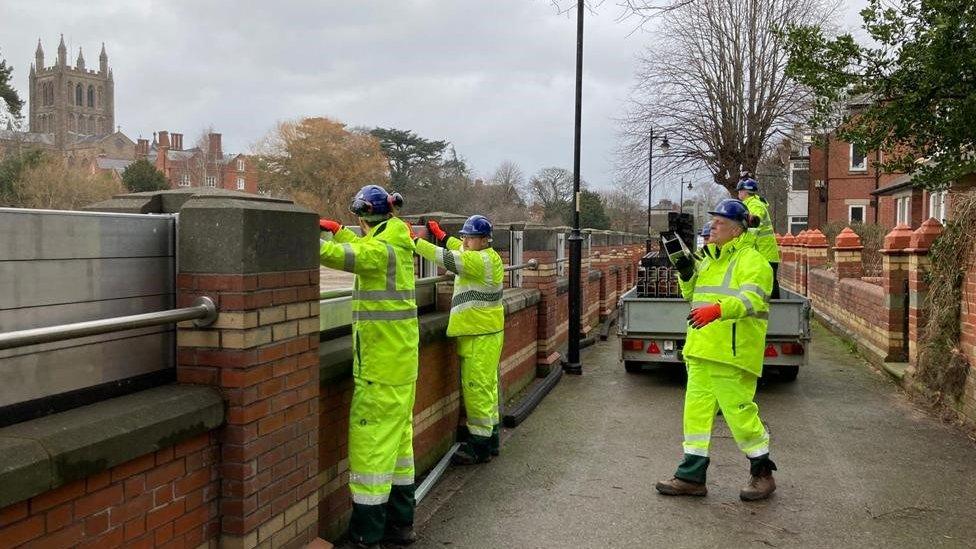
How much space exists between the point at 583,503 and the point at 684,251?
1.92 meters

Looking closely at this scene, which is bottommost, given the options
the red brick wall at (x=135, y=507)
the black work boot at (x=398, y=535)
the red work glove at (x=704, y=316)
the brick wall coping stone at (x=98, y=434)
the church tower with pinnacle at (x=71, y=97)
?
the black work boot at (x=398, y=535)

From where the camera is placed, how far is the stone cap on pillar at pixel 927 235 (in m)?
8.82

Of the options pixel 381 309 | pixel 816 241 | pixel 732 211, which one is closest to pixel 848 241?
pixel 816 241

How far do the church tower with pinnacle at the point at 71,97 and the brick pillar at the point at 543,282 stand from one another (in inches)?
5245

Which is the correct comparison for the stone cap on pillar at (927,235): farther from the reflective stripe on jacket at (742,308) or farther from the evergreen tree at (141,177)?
the evergreen tree at (141,177)

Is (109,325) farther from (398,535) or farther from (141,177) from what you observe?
(141,177)

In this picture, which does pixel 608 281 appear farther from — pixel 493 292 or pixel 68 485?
pixel 68 485

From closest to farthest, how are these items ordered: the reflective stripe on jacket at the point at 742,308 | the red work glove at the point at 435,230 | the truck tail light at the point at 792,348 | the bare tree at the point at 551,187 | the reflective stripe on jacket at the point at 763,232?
the reflective stripe on jacket at the point at 742,308, the red work glove at the point at 435,230, the reflective stripe on jacket at the point at 763,232, the truck tail light at the point at 792,348, the bare tree at the point at 551,187

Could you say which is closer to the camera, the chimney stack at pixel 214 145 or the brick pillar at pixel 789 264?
the brick pillar at pixel 789 264

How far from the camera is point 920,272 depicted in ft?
29.6

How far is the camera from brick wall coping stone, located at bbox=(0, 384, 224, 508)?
90.7 inches

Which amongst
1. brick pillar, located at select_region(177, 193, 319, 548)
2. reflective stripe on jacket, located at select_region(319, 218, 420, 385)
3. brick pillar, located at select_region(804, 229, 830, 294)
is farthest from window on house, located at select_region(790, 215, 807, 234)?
brick pillar, located at select_region(177, 193, 319, 548)

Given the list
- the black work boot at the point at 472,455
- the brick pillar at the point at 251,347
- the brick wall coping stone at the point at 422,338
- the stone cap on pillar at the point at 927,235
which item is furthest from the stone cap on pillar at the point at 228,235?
the stone cap on pillar at the point at 927,235

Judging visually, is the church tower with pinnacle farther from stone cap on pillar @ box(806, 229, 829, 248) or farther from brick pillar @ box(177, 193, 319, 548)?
brick pillar @ box(177, 193, 319, 548)
